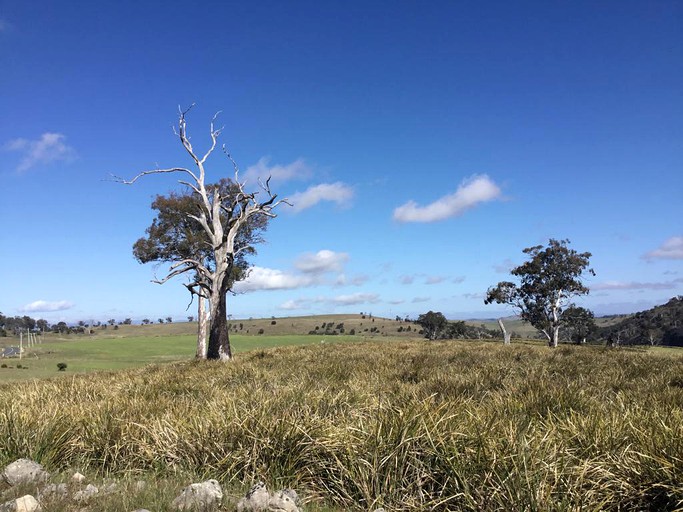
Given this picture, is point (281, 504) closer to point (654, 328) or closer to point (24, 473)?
point (24, 473)

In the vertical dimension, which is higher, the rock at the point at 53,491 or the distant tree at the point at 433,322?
the rock at the point at 53,491

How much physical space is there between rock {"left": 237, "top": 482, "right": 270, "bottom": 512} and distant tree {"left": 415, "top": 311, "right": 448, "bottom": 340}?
73.2 metres

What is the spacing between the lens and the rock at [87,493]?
127 inches

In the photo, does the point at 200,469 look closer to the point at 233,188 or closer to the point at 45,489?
the point at 45,489

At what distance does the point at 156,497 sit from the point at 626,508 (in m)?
3.48

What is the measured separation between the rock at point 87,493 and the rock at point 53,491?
3.5 inches

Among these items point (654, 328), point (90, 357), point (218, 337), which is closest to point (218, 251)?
point (218, 337)

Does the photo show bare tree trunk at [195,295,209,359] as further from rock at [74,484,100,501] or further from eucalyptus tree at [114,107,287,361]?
rock at [74,484,100,501]

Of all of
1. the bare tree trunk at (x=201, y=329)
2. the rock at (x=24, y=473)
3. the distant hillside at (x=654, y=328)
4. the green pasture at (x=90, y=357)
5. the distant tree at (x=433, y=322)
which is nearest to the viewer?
the rock at (x=24, y=473)

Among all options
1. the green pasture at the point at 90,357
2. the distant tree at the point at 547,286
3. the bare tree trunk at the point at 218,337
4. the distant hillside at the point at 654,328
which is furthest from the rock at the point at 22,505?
the distant hillside at the point at 654,328

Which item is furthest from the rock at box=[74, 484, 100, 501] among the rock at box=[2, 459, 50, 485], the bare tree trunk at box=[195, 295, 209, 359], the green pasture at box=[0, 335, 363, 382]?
the bare tree trunk at box=[195, 295, 209, 359]

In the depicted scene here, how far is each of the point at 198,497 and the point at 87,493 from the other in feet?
2.95

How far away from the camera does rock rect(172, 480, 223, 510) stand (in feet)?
9.98

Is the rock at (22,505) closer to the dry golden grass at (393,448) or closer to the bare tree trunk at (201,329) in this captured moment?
the dry golden grass at (393,448)
